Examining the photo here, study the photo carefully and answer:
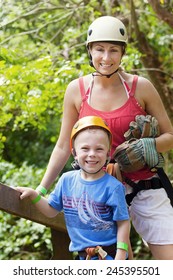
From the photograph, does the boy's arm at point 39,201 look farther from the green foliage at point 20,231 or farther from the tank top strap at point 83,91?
the green foliage at point 20,231

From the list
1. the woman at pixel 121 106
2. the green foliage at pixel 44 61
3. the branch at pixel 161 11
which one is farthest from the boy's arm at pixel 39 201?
the branch at pixel 161 11

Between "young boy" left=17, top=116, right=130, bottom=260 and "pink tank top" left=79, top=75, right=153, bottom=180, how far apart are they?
0.60 ft

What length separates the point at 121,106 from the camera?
3.03m

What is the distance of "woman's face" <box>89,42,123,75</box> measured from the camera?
3.00 meters

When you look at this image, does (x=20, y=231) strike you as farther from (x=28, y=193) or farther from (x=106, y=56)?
(x=106, y=56)

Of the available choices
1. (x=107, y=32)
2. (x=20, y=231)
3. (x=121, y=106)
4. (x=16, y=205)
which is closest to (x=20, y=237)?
(x=20, y=231)

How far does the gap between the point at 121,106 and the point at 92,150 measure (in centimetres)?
36

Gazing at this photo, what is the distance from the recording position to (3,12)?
6.31m

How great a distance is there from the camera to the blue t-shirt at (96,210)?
2736 mm

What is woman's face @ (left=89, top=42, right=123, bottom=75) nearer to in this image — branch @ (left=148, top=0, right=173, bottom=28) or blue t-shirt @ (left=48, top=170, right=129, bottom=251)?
blue t-shirt @ (left=48, top=170, right=129, bottom=251)

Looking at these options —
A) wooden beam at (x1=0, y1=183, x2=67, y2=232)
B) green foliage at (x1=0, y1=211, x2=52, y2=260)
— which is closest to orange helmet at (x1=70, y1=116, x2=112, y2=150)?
wooden beam at (x1=0, y1=183, x2=67, y2=232)

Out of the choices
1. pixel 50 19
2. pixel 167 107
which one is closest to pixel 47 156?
pixel 50 19
